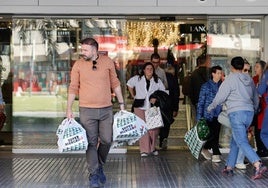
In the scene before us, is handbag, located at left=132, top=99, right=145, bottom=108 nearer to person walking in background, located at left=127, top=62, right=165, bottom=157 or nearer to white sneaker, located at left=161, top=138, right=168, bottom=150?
person walking in background, located at left=127, top=62, right=165, bottom=157

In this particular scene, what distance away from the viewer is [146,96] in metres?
10.3

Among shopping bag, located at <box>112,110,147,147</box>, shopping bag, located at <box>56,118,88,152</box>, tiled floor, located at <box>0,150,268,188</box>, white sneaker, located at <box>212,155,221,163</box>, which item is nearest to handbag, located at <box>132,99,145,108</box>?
tiled floor, located at <box>0,150,268,188</box>

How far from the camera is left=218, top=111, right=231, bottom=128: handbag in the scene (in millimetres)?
8797

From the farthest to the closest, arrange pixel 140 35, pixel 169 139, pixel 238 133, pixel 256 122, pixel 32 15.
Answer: pixel 140 35
pixel 169 139
pixel 32 15
pixel 256 122
pixel 238 133

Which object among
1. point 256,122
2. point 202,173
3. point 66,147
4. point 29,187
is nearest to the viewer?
point 66,147

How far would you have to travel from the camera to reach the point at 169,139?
12414 millimetres

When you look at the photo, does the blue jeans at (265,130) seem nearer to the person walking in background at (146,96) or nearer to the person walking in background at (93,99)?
the person walking in background at (146,96)

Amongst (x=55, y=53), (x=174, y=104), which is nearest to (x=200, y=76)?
(x=174, y=104)

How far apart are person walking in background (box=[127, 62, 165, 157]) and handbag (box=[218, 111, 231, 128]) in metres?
1.60

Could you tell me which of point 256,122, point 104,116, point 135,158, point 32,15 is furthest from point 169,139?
point 104,116

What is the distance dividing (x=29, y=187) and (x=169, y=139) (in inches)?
204

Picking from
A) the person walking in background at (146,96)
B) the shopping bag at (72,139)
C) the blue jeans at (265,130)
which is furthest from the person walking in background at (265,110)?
the shopping bag at (72,139)

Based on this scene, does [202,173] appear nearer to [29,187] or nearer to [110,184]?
[110,184]

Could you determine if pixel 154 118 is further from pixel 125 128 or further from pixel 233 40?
pixel 125 128
